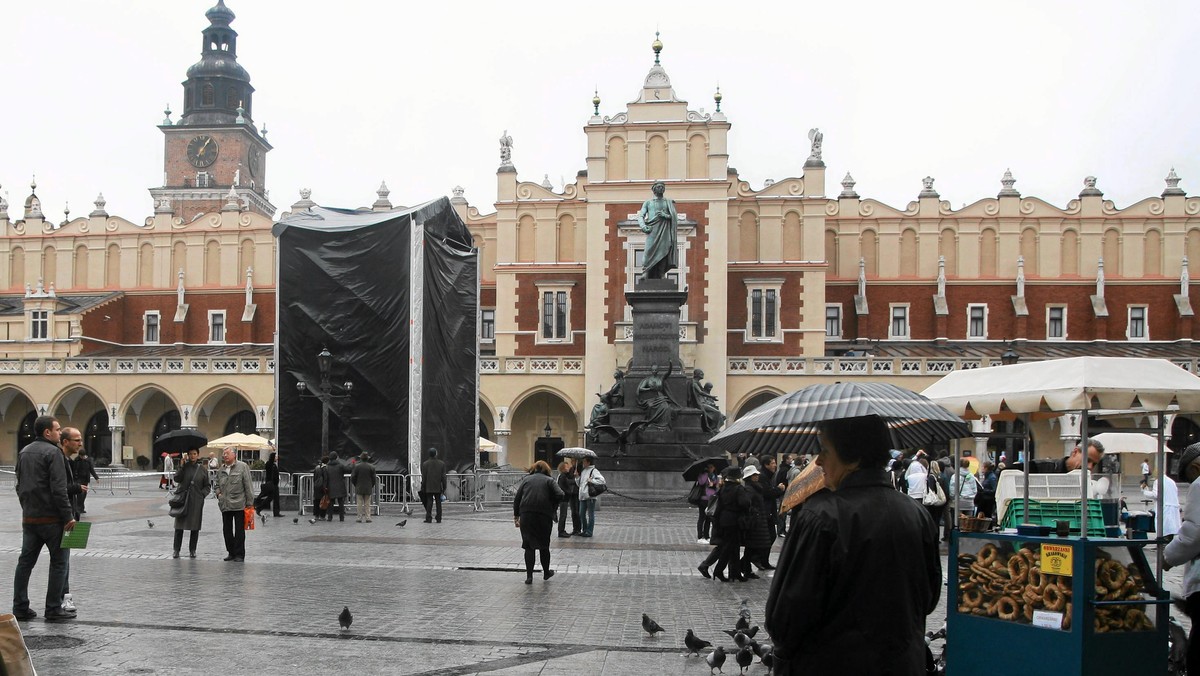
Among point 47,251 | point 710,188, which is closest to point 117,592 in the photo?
point 710,188

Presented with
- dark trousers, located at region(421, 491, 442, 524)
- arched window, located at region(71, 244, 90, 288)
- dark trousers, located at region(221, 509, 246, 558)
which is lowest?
dark trousers, located at region(421, 491, 442, 524)

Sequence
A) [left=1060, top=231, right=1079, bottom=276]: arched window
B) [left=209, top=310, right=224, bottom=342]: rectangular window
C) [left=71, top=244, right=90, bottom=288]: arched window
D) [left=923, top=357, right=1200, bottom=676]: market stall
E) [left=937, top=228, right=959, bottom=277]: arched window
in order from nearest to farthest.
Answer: [left=923, top=357, right=1200, bottom=676]: market stall < [left=1060, top=231, right=1079, bottom=276]: arched window < [left=937, top=228, right=959, bottom=277]: arched window < [left=209, top=310, right=224, bottom=342]: rectangular window < [left=71, top=244, right=90, bottom=288]: arched window

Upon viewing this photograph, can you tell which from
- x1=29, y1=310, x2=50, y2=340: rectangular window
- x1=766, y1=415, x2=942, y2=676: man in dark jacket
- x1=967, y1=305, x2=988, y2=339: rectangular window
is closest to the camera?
x1=766, y1=415, x2=942, y2=676: man in dark jacket

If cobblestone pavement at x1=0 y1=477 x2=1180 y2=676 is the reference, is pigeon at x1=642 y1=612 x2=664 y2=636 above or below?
above

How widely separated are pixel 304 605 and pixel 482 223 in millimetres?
42555

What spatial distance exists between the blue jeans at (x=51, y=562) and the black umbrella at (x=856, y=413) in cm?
521

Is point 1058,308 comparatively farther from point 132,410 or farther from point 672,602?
point 672,602

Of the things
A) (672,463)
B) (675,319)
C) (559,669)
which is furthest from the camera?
(675,319)

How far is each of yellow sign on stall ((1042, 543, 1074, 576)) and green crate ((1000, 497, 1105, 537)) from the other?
0.65 metres

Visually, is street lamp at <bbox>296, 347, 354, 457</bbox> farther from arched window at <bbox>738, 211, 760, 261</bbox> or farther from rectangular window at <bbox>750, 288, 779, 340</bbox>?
arched window at <bbox>738, 211, 760, 261</bbox>

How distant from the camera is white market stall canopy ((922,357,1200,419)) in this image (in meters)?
6.36

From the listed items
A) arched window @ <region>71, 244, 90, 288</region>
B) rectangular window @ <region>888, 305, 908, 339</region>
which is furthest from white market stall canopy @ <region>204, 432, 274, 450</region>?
rectangular window @ <region>888, 305, 908, 339</region>

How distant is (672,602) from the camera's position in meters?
10.8

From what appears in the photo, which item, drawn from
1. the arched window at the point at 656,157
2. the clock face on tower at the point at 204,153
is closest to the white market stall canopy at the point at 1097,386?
the arched window at the point at 656,157
